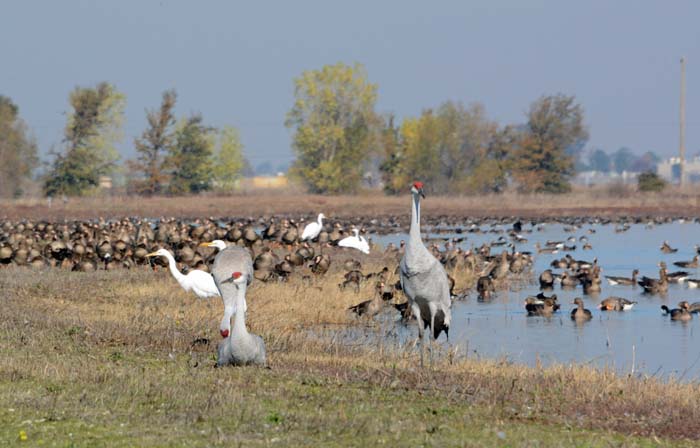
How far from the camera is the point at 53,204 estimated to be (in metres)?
72.5

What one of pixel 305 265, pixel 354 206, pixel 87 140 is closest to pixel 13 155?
pixel 87 140

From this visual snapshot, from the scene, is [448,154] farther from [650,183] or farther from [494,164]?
[650,183]

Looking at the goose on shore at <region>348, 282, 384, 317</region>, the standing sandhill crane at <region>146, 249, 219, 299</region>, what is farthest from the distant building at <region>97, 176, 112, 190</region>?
the goose on shore at <region>348, 282, 384, 317</region>

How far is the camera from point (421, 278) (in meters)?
14.8

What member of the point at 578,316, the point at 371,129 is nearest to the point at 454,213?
the point at 371,129

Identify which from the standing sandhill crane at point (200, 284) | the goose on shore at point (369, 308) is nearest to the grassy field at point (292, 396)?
the standing sandhill crane at point (200, 284)

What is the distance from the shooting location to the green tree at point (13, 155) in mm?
85625

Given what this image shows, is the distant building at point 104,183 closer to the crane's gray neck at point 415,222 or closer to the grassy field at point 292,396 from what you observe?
the grassy field at point 292,396

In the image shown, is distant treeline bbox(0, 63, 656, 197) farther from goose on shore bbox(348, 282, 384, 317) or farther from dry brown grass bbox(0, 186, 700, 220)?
goose on shore bbox(348, 282, 384, 317)

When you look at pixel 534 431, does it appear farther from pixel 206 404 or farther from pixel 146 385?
pixel 146 385

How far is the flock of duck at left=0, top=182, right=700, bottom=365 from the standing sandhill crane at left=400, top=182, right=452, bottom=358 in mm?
13

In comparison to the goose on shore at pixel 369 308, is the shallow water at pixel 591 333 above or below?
below

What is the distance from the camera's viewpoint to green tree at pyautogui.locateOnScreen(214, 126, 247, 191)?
105225 millimetres

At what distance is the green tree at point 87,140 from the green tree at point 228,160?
44.1 feet
